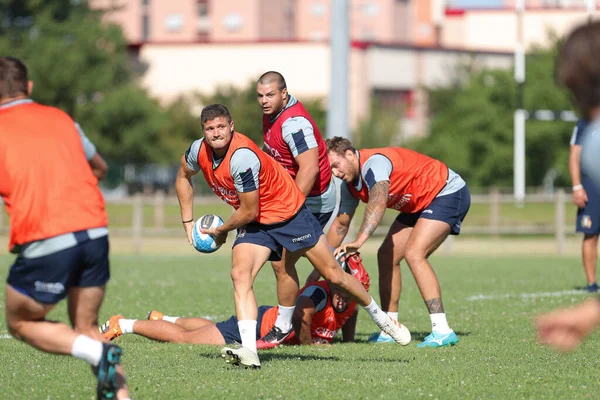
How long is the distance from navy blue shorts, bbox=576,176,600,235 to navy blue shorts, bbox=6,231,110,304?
28.7 ft

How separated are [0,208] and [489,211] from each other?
45.1 feet

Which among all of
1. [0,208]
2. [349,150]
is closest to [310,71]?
[0,208]

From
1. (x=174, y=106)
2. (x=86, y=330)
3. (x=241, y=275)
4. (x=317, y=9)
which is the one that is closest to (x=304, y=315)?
(x=241, y=275)

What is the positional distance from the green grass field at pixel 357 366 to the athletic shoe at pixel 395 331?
0.11 m

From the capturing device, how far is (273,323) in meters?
8.80

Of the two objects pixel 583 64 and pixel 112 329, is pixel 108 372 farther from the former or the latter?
pixel 112 329

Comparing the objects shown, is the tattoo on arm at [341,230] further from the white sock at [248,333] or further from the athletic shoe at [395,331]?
the white sock at [248,333]

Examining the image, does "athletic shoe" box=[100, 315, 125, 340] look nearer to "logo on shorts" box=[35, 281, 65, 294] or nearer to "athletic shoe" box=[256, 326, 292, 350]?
Result: "athletic shoe" box=[256, 326, 292, 350]

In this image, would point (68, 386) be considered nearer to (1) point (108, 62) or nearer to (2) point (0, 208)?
(2) point (0, 208)

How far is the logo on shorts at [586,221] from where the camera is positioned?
43.2 ft

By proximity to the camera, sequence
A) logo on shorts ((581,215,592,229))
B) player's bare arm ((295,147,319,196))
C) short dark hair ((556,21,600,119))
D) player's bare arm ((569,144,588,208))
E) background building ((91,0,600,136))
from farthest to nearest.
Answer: background building ((91,0,600,136)) < logo on shorts ((581,215,592,229)) < player's bare arm ((569,144,588,208)) < player's bare arm ((295,147,319,196)) < short dark hair ((556,21,600,119))

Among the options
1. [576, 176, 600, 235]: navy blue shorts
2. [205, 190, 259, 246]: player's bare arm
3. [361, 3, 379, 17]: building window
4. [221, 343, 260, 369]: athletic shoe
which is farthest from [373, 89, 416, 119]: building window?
[221, 343, 260, 369]: athletic shoe

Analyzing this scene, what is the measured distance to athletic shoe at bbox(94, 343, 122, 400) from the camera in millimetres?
5395

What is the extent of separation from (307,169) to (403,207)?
99 cm
